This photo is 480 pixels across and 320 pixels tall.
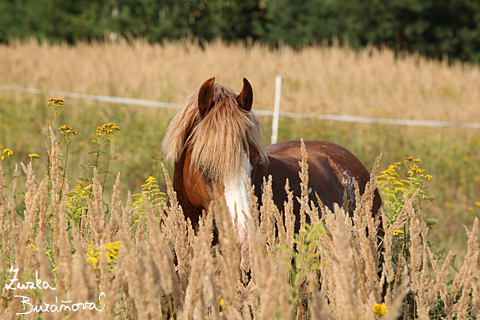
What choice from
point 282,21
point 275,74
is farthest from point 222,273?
point 282,21

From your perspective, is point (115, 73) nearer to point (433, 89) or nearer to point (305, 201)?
point (433, 89)

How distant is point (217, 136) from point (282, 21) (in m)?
23.6

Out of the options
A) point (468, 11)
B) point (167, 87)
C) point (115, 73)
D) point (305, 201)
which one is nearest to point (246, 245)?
point (305, 201)

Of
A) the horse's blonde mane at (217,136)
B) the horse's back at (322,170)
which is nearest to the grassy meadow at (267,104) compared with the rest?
the horse's back at (322,170)

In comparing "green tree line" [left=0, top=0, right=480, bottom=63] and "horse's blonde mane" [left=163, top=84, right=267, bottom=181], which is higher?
"green tree line" [left=0, top=0, right=480, bottom=63]

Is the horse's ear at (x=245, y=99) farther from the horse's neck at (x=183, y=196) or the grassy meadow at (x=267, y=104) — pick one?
the grassy meadow at (x=267, y=104)

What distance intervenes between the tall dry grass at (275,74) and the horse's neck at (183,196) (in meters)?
6.80

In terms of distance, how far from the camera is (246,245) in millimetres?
1664

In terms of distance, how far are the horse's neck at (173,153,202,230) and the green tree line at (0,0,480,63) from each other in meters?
20.4

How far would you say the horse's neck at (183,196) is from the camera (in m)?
2.58

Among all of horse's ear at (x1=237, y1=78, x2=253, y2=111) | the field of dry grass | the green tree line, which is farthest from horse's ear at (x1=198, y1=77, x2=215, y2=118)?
the green tree line

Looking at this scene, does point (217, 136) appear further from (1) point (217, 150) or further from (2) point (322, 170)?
(2) point (322, 170)

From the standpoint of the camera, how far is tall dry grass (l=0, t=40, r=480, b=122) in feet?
33.1

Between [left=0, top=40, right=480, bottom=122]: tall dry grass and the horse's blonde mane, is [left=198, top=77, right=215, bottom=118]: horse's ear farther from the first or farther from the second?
[left=0, top=40, right=480, bottom=122]: tall dry grass
